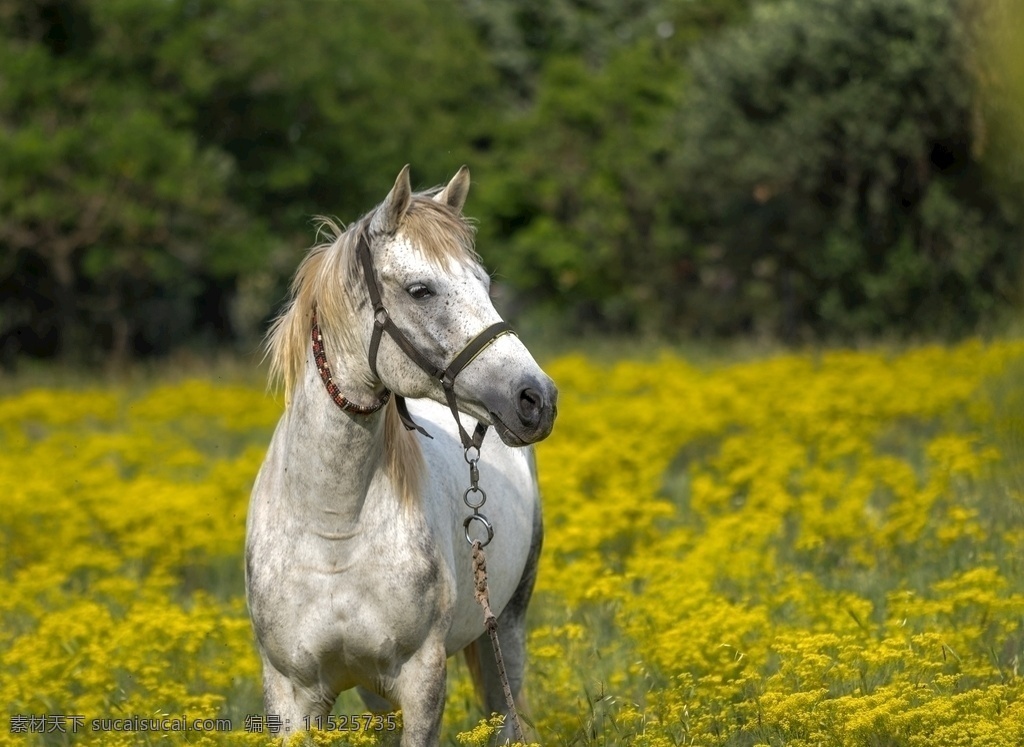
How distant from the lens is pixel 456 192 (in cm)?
442

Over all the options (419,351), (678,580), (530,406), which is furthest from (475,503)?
(678,580)

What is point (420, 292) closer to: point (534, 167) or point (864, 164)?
point (864, 164)

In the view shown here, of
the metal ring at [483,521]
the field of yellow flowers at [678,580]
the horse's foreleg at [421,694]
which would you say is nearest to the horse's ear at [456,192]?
the metal ring at [483,521]

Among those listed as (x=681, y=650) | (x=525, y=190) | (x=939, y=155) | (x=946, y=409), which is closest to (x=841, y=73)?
(x=939, y=155)

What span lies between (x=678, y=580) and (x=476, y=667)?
1149mm

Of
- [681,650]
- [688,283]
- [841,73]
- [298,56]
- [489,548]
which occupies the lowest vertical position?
[681,650]

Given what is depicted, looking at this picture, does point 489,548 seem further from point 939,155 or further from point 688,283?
point 688,283

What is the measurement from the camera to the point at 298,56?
30.5 meters

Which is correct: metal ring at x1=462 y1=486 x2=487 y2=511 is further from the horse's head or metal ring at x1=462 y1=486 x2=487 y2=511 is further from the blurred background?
the blurred background

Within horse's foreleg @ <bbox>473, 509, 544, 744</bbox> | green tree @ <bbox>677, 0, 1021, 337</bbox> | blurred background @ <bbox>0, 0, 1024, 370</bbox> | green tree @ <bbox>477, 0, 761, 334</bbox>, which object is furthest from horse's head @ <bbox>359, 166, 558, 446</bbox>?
green tree @ <bbox>477, 0, 761, 334</bbox>

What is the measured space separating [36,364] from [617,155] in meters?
12.9

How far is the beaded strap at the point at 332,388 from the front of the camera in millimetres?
4223

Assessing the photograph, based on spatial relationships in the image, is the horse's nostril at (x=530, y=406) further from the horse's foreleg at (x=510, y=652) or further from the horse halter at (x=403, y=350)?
the horse's foreleg at (x=510, y=652)

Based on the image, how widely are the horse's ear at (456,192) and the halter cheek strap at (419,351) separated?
32 cm
